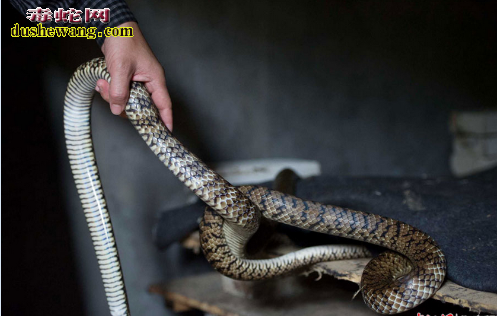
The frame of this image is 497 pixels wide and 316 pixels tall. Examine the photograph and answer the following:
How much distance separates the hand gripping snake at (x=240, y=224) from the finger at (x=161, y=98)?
0.15 ft

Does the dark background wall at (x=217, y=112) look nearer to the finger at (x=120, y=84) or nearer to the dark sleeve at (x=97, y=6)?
the dark sleeve at (x=97, y=6)

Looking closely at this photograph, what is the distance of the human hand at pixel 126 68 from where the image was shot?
1354mm

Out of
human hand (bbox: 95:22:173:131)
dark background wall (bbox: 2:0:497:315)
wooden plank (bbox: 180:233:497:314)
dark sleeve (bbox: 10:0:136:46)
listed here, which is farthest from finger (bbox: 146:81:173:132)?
dark background wall (bbox: 2:0:497:315)

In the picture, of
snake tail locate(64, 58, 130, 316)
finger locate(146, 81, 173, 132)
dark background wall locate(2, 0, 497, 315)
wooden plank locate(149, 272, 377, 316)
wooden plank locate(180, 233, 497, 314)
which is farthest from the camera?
dark background wall locate(2, 0, 497, 315)

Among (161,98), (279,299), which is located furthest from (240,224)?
(279,299)

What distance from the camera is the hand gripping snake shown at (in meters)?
1.36

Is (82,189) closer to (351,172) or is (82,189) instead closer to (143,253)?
(143,253)

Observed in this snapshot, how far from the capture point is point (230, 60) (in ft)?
10.7

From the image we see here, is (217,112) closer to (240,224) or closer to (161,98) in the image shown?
(161,98)

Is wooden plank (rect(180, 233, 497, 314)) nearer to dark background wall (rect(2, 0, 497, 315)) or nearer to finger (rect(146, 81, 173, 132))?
finger (rect(146, 81, 173, 132))

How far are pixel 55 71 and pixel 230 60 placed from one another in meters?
1.30

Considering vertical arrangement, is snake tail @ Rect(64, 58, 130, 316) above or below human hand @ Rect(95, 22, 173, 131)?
below

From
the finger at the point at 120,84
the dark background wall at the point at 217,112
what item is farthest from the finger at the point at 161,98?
the dark background wall at the point at 217,112

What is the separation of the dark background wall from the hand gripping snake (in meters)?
0.68
